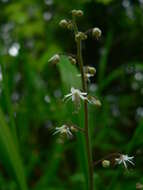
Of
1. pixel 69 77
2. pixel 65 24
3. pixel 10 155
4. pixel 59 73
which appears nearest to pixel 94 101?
pixel 65 24

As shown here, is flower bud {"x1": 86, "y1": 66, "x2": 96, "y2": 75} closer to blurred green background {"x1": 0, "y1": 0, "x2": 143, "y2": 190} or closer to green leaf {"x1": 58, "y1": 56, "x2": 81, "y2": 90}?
green leaf {"x1": 58, "y1": 56, "x2": 81, "y2": 90}

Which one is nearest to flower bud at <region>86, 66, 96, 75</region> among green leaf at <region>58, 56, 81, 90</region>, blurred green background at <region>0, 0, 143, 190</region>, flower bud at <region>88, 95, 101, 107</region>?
flower bud at <region>88, 95, 101, 107</region>

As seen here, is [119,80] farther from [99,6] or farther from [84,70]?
[84,70]

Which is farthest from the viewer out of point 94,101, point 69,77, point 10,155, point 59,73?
point 59,73

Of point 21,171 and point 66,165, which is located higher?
point 21,171

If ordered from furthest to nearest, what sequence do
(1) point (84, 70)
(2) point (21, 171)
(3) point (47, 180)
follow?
(3) point (47, 180) < (2) point (21, 171) < (1) point (84, 70)

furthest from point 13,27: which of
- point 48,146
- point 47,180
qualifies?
point 47,180

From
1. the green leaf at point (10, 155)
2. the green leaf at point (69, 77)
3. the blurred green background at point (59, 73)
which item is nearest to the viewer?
the green leaf at point (10, 155)

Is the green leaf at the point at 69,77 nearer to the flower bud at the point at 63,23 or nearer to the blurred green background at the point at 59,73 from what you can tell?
the flower bud at the point at 63,23

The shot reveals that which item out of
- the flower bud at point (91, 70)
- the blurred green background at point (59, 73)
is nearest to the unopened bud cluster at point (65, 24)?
the flower bud at point (91, 70)

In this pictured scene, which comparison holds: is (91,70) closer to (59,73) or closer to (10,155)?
(10,155)

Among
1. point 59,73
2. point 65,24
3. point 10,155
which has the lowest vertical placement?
point 10,155
